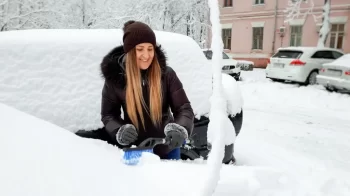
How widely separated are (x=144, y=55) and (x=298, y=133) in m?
4.17

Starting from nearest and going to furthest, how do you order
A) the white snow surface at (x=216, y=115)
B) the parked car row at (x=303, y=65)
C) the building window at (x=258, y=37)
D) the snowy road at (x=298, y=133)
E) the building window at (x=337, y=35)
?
the white snow surface at (x=216, y=115) < the snowy road at (x=298, y=133) < the parked car row at (x=303, y=65) < the building window at (x=337, y=35) < the building window at (x=258, y=37)

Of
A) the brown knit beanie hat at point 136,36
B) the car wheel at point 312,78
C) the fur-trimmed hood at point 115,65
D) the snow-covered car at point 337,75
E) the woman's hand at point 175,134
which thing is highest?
the brown knit beanie hat at point 136,36

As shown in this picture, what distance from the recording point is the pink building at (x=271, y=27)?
1692 cm

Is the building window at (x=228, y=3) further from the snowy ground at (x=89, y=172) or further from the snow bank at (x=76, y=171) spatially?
the snow bank at (x=76, y=171)

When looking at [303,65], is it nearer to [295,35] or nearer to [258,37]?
[295,35]

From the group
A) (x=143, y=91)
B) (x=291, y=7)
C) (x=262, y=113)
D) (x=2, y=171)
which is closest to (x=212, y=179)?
(x=2, y=171)

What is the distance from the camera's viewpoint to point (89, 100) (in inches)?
94.0

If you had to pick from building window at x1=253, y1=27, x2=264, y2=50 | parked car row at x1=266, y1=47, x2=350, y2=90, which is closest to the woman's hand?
parked car row at x1=266, y1=47, x2=350, y2=90

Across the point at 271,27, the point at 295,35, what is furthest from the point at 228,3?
the point at 295,35

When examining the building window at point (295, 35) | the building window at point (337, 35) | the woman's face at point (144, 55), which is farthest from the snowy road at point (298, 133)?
the building window at point (295, 35)

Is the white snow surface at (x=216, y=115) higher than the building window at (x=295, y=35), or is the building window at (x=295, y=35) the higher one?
the white snow surface at (x=216, y=115)

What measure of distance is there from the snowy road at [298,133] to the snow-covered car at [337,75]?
13.1 inches

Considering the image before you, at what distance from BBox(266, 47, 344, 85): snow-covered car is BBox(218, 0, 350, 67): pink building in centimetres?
613

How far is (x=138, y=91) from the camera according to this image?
192 centimetres
